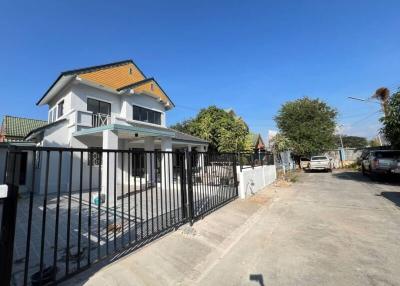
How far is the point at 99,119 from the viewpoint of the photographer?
1397cm

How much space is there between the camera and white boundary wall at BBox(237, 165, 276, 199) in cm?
888

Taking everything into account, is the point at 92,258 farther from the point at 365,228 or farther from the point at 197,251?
the point at 365,228

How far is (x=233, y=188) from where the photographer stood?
862cm

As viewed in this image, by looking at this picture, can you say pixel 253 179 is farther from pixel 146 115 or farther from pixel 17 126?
pixel 17 126

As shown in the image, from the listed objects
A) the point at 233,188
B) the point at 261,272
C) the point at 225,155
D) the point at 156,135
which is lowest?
the point at 261,272

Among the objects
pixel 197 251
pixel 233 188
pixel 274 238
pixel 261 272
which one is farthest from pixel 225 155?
pixel 261 272

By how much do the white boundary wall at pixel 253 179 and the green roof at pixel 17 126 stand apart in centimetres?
1965

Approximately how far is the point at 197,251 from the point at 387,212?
5.88m

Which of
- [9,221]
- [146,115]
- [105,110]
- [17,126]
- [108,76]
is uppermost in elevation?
[108,76]

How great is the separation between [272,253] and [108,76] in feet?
47.4

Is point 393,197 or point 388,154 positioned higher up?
point 388,154

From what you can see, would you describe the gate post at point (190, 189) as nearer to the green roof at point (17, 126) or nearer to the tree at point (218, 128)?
the tree at point (218, 128)

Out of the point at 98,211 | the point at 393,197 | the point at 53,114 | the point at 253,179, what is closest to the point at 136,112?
the point at 53,114

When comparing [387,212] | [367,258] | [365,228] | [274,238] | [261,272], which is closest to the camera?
[261,272]
